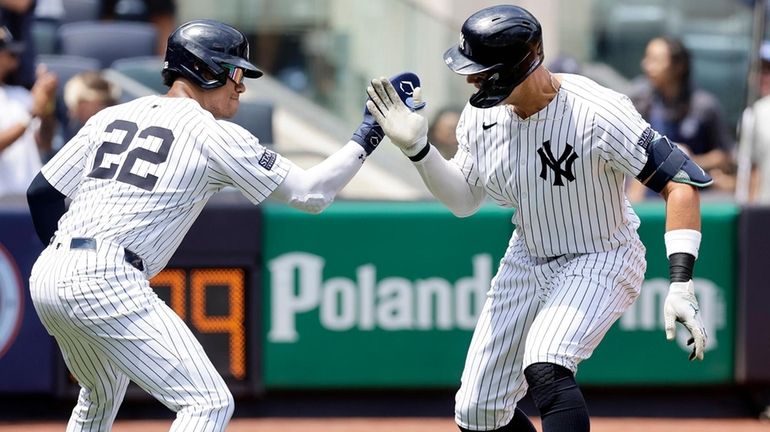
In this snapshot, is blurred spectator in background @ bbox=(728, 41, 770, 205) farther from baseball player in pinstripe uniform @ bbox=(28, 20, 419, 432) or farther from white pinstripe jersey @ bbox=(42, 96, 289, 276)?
white pinstripe jersey @ bbox=(42, 96, 289, 276)

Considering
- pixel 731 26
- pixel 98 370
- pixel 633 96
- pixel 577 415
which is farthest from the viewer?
pixel 731 26

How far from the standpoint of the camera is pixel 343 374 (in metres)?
7.25

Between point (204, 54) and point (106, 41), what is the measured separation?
552cm

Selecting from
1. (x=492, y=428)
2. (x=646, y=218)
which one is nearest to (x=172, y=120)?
(x=492, y=428)

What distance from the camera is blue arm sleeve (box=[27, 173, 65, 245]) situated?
4836 millimetres

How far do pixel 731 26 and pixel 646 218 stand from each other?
7.31 ft

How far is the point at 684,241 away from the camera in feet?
15.0

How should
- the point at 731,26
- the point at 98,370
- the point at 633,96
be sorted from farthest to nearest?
the point at 731,26 < the point at 633,96 < the point at 98,370

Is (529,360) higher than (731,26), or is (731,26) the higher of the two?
(731,26)

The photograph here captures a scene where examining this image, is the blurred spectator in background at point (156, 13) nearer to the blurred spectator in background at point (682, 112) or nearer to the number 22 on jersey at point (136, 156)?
the blurred spectator in background at point (682, 112)

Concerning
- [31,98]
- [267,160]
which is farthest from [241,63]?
[31,98]

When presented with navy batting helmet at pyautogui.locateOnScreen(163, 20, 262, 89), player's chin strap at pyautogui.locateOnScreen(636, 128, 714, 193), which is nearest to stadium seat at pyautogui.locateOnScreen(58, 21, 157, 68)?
navy batting helmet at pyautogui.locateOnScreen(163, 20, 262, 89)

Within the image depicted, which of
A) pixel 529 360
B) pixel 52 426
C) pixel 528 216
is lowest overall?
pixel 52 426

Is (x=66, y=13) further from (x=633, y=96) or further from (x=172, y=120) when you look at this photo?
(x=172, y=120)
